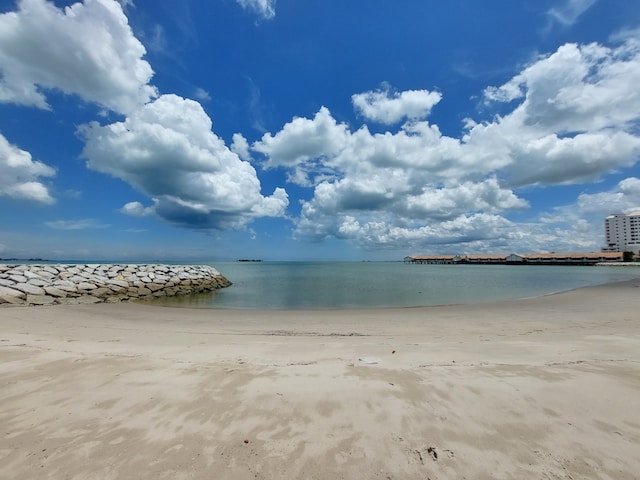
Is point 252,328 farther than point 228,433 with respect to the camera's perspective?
Yes

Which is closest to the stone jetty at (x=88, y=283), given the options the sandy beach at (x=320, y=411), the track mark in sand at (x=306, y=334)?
the sandy beach at (x=320, y=411)

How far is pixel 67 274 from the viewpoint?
2209 cm

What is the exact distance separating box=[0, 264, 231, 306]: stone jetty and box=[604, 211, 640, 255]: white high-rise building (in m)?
218

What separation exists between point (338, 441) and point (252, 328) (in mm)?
9695

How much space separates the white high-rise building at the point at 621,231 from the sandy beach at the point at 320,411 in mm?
220078

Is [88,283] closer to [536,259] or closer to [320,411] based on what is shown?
[320,411]

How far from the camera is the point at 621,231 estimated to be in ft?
561

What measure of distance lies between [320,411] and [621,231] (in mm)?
237540

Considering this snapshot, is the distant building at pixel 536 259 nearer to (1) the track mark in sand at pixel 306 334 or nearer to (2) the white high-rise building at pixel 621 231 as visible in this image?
(2) the white high-rise building at pixel 621 231

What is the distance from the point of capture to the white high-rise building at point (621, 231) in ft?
543

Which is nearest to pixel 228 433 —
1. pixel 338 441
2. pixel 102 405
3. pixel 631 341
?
pixel 338 441

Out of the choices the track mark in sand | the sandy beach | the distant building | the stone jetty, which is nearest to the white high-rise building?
the distant building

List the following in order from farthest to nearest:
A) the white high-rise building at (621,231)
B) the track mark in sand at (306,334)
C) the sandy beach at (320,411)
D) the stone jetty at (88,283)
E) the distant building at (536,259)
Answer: the white high-rise building at (621,231)
the distant building at (536,259)
the stone jetty at (88,283)
the track mark in sand at (306,334)
the sandy beach at (320,411)

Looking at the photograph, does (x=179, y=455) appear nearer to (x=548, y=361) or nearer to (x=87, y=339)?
(x=548, y=361)
